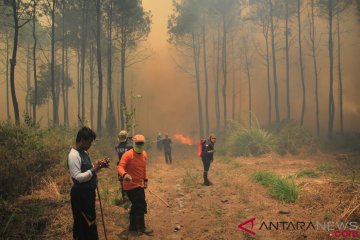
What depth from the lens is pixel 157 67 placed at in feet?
159

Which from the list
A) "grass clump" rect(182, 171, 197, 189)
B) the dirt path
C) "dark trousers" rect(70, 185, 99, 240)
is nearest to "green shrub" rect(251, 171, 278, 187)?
the dirt path

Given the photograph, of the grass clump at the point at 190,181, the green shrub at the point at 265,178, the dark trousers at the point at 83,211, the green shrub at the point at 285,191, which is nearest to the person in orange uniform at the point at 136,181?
the dark trousers at the point at 83,211

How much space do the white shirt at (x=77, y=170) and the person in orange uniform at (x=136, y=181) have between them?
6.27 ft

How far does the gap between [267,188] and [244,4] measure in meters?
28.6

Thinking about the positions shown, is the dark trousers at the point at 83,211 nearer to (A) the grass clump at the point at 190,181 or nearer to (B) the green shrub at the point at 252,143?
(A) the grass clump at the point at 190,181

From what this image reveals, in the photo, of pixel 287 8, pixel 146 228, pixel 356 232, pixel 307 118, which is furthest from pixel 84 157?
pixel 307 118

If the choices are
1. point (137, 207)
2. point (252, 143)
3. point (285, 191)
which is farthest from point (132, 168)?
point (252, 143)

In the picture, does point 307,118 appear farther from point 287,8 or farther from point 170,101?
point 170,101

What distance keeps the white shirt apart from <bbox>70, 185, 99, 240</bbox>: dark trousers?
23cm

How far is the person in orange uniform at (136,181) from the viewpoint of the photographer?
6461 millimetres

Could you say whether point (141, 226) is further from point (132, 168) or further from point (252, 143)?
point (252, 143)

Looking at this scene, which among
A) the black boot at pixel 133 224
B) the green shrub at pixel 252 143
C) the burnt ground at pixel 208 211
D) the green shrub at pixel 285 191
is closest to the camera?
the burnt ground at pixel 208 211

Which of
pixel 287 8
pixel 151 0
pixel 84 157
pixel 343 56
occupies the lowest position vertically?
pixel 84 157

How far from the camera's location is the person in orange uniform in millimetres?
6461
